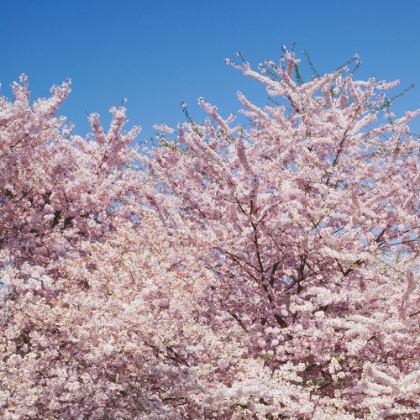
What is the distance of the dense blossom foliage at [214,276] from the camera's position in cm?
616

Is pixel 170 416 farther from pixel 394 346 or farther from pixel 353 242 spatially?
pixel 353 242

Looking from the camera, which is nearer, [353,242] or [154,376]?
[154,376]

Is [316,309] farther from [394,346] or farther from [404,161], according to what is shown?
[404,161]

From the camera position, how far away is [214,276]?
919 centimetres

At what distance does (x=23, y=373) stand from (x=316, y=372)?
549 cm

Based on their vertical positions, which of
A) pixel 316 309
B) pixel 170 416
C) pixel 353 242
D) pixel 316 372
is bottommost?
pixel 170 416

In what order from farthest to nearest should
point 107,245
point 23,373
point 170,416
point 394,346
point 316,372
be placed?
point 316,372 → point 107,245 → point 394,346 → point 170,416 → point 23,373

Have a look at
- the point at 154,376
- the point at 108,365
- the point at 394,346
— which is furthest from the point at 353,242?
the point at 108,365

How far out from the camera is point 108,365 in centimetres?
641

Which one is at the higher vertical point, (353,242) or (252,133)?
(252,133)

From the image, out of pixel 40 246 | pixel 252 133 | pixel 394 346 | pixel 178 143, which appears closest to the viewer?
pixel 394 346

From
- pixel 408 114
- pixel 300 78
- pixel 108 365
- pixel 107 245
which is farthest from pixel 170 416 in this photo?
pixel 408 114

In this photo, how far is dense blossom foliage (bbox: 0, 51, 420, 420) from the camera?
6.16m

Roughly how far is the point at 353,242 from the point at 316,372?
2.74 meters
